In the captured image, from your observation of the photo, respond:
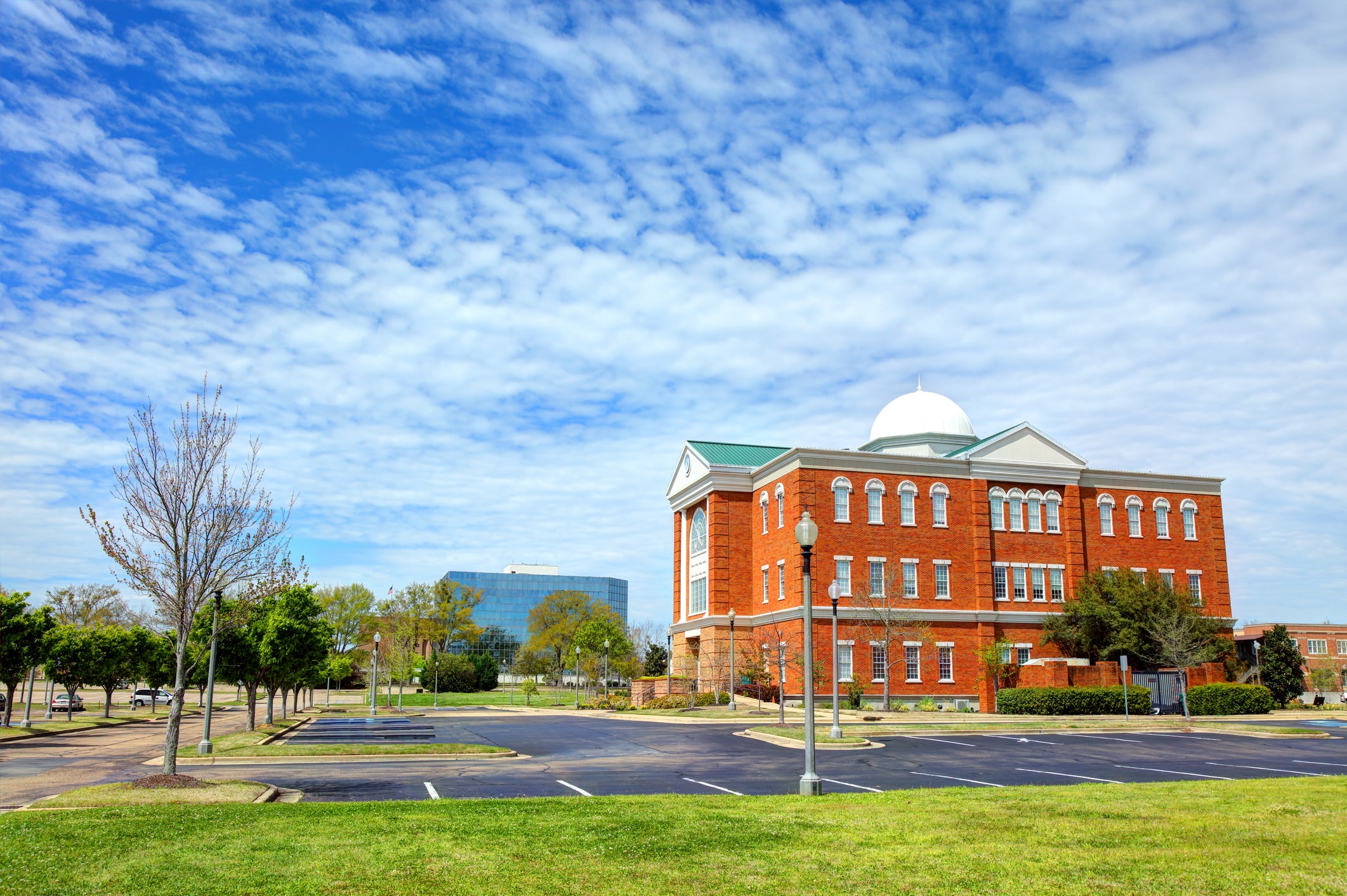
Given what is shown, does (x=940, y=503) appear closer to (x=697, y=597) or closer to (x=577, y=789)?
(x=697, y=597)

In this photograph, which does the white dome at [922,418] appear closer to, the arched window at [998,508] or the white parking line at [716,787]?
the arched window at [998,508]

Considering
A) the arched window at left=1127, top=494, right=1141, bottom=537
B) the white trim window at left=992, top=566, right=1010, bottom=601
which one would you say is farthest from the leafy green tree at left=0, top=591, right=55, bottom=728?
the arched window at left=1127, top=494, right=1141, bottom=537

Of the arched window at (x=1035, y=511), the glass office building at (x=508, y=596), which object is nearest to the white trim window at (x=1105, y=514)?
the arched window at (x=1035, y=511)

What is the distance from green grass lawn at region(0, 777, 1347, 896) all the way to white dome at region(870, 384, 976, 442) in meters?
46.6

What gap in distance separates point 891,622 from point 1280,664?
24.4 metres

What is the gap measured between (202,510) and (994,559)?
4547 centimetres

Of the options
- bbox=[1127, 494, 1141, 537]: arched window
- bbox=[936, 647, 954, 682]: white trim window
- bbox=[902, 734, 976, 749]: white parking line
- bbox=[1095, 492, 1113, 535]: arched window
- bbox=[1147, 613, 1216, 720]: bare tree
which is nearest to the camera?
bbox=[902, 734, 976, 749]: white parking line

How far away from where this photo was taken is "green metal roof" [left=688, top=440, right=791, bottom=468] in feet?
194

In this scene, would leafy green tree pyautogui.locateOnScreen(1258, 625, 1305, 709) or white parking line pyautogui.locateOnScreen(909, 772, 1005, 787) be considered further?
leafy green tree pyautogui.locateOnScreen(1258, 625, 1305, 709)

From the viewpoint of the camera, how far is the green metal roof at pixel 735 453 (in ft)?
194

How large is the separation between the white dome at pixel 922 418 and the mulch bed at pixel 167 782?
4958cm

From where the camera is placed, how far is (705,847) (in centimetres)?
962

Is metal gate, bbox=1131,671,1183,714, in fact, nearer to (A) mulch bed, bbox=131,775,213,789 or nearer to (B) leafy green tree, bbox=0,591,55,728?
(A) mulch bed, bbox=131,775,213,789

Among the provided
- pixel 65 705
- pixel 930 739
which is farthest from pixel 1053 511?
pixel 65 705
